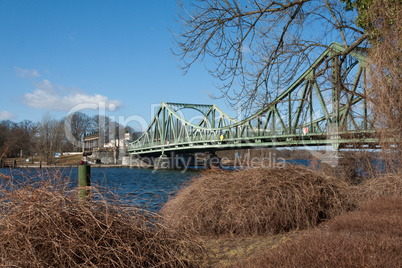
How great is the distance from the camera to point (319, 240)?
3125 mm

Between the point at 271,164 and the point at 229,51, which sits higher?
the point at 229,51

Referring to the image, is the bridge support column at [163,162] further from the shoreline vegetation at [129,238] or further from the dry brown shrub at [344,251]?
the dry brown shrub at [344,251]

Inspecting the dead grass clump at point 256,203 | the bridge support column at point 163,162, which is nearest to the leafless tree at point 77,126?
the bridge support column at point 163,162

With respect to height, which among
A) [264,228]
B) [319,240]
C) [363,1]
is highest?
[363,1]

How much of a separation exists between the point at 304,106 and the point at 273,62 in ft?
4.13

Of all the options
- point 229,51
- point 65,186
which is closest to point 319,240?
point 65,186

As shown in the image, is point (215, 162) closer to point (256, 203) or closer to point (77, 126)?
point (256, 203)

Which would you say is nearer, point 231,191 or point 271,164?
point 231,191

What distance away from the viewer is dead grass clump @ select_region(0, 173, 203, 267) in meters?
2.71

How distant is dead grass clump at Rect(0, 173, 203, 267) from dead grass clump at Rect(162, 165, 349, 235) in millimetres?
2410

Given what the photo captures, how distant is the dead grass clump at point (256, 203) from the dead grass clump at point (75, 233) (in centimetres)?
241

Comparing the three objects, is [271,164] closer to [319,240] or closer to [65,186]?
[319,240]

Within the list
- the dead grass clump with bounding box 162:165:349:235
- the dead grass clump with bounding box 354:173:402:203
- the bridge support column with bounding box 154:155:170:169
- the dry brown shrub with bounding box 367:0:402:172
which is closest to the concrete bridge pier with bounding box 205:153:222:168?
the dead grass clump with bounding box 162:165:349:235

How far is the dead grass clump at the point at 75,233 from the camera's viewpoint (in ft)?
8.90
